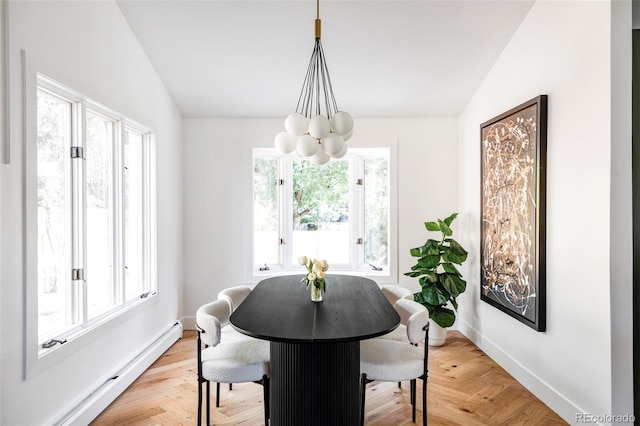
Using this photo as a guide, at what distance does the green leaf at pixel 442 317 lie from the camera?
335 centimetres

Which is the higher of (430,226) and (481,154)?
(481,154)

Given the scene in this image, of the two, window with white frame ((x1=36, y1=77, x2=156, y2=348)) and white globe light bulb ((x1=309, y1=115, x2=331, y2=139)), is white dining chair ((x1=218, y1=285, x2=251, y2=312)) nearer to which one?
window with white frame ((x1=36, y1=77, x2=156, y2=348))

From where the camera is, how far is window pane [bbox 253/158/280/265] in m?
4.15

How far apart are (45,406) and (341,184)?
10.5ft

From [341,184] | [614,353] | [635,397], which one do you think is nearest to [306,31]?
[341,184]

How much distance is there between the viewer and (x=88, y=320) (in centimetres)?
240

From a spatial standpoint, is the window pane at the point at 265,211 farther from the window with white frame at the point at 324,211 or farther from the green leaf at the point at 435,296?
the green leaf at the point at 435,296

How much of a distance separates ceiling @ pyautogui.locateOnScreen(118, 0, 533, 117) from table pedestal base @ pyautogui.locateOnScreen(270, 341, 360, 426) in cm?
241

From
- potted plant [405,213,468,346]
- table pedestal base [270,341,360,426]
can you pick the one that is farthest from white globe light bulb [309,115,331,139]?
potted plant [405,213,468,346]

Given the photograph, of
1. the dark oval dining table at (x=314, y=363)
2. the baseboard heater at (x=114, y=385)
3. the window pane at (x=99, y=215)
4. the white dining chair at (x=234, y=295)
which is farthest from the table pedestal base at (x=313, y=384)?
the window pane at (x=99, y=215)

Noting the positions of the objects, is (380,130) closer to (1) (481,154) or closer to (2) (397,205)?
(2) (397,205)

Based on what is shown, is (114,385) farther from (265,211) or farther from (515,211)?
(515,211)

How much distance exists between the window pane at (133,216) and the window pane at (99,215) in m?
0.21

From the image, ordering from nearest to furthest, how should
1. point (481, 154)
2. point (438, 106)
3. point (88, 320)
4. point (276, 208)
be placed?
point (88, 320)
point (481, 154)
point (438, 106)
point (276, 208)
